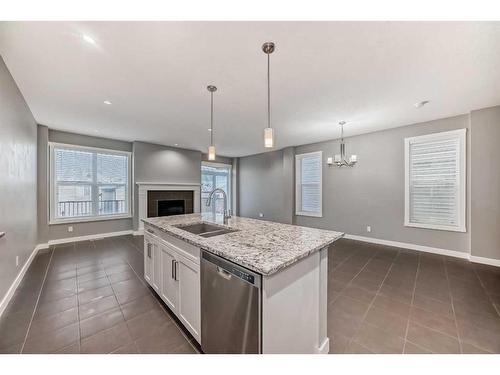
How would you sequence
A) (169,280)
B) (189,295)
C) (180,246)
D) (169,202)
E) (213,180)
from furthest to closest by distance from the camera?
(213,180) < (169,202) < (169,280) < (180,246) < (189,295)

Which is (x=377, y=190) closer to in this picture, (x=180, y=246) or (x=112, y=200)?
(x=180, y=246)

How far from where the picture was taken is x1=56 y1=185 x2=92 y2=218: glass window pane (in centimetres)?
461

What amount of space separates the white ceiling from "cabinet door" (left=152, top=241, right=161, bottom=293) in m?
1.97

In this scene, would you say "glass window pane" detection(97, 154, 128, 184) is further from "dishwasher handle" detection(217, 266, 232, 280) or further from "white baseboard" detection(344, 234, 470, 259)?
"white baseboard" detection(344, 234, 470, 259)

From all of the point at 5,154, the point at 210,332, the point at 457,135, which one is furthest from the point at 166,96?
the point at 457,135

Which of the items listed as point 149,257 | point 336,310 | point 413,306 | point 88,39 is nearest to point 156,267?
point 149,257

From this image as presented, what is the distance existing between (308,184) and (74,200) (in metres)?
6.05

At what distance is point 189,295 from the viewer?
1.67m

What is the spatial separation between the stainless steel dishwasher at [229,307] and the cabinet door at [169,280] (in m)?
0.53

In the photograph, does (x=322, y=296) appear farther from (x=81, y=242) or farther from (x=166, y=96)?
(x=81, y=242)

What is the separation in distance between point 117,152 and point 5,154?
11.1 ft

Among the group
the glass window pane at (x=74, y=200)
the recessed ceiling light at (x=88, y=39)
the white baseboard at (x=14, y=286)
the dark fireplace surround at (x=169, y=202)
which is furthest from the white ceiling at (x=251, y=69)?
the dark fireplace surround at (x=169, y=202)

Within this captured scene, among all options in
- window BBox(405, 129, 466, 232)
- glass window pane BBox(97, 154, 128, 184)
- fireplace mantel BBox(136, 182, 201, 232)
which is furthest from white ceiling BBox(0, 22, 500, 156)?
fireplace mantel BBox(136, 182, 201, 232)

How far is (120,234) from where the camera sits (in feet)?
17.6
